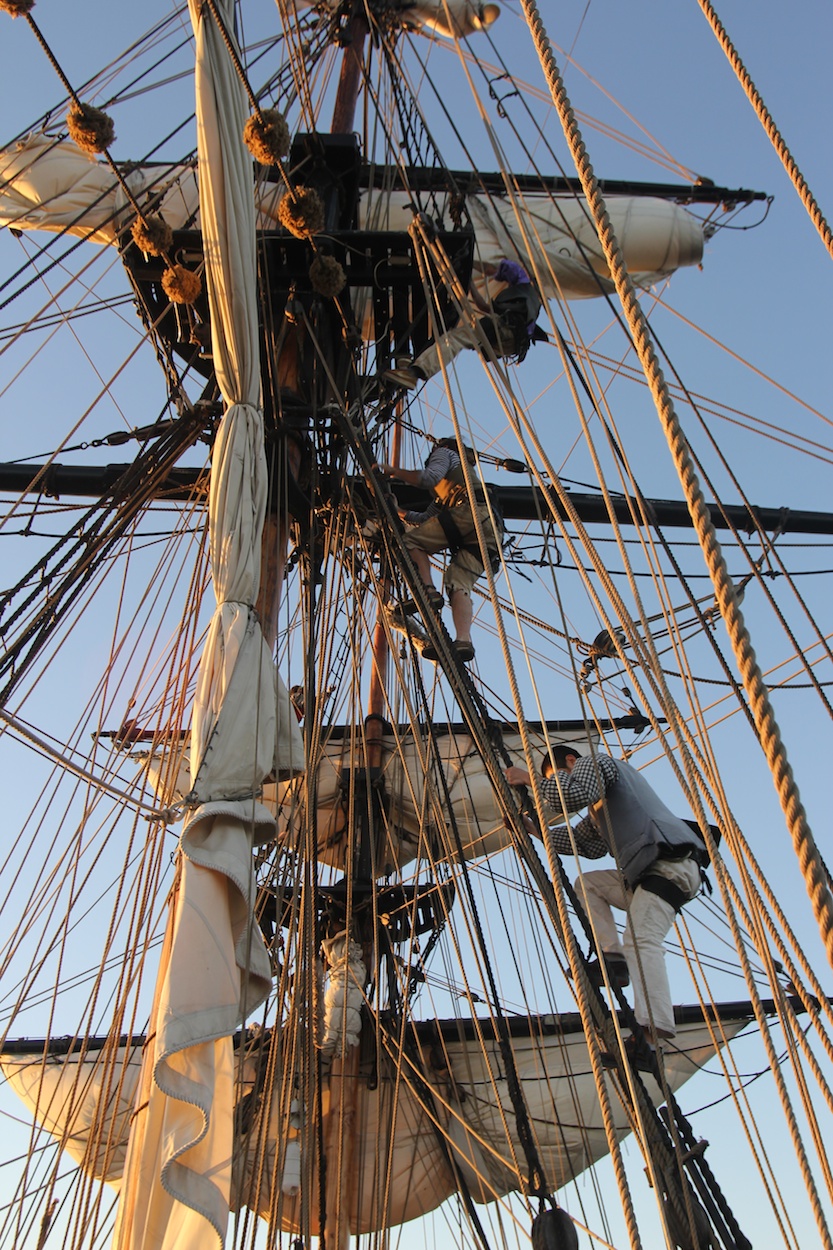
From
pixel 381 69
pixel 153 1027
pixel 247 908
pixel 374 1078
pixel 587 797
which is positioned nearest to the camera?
pixel 153 1027

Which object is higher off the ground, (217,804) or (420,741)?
(420,741)

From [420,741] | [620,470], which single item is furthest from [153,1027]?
[420,741]

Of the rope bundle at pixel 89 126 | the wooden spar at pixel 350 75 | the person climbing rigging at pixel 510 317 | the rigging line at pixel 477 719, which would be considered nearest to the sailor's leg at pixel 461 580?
the rigging line at pixel 477 719

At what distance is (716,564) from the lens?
183 centimetres

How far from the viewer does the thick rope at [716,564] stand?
5.02ft

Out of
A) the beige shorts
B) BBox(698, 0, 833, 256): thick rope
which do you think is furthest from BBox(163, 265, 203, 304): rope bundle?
BBox(698, 0, 833, 256): thick rope

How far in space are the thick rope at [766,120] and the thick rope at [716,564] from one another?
0.33m

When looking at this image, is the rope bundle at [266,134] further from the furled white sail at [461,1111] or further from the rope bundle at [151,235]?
the furled white sail at [461,1111]

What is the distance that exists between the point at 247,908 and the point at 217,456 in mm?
1863

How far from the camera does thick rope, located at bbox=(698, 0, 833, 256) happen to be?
2.27m

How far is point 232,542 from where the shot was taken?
13.4 ft

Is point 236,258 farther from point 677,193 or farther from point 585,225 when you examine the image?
point 677,193

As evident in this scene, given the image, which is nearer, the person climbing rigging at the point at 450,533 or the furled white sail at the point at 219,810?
the furled white sail at the point at 219,810

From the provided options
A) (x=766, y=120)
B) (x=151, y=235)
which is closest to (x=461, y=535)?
(x=151, y=235)
